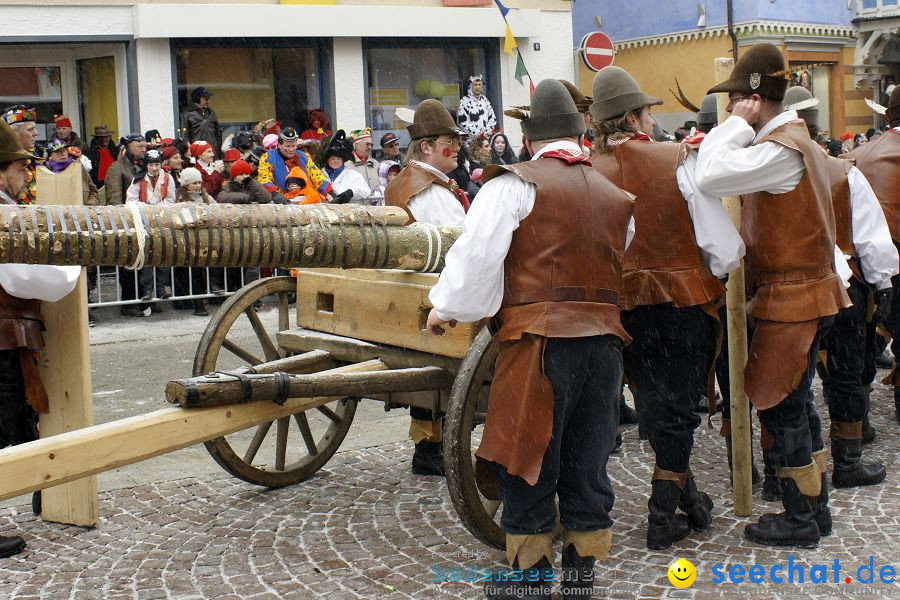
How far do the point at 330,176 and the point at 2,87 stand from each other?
482 centimetres

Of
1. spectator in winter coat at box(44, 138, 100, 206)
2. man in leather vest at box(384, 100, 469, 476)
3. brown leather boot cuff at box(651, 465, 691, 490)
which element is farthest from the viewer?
spectator in winter coat at box(44, 138, 100, 206)

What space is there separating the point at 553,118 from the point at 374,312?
1.48m

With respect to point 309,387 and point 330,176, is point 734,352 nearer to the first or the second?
point 309,387

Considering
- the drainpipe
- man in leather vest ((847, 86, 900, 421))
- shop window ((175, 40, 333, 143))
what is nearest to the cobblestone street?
man in leather vest ((847, 86, 900, 421))

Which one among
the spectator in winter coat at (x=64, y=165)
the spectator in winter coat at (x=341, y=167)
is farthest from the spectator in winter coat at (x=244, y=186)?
the spectator in winter coat at (x=64, y=165)

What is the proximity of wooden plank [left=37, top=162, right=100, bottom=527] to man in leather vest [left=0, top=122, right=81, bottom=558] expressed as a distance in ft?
0.23

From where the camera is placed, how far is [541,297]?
3779 mm

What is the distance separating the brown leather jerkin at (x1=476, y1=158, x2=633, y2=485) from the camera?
376 cm

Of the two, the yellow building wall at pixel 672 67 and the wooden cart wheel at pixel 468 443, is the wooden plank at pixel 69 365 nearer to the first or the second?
the wooden cart wheel at pixel 468 443

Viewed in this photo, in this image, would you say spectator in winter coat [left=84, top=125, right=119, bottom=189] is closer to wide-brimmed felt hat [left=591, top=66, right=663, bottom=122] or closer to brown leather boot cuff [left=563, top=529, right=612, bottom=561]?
wide-brimmed felt hat [left=591, top=66, right=663, bottom=122]

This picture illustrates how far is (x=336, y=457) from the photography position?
6051 mm

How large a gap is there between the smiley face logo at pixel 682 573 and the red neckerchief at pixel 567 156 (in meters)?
1.55

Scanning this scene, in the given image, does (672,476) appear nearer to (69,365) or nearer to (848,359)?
(848,359)

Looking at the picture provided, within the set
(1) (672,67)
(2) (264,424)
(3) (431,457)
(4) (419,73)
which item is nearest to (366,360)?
(2) (264,424)
